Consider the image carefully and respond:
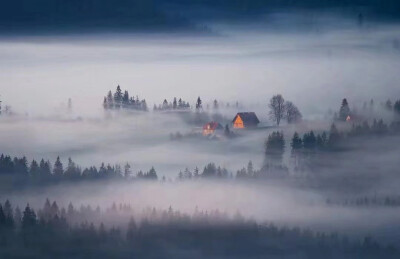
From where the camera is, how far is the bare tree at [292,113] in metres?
5.63

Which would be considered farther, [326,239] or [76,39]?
[76,39]

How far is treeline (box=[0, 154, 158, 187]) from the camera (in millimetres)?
5711

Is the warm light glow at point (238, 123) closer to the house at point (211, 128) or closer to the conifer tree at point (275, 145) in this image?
the house at point (211, 128)

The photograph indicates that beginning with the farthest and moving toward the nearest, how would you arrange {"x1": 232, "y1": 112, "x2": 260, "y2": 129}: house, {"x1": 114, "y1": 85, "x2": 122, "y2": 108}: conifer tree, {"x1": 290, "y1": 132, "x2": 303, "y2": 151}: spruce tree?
1. {"x1": 114, "y1": 85, "x2": 122, "y2": 108}: conifer tree
2. {"x1": 290, "y1": 132, "x2": 303, "y2": 151}: spruce tree
3. {"x1": 232, "y1": 112, "x2": 260, "y2": 129}: house

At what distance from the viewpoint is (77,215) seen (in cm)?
576

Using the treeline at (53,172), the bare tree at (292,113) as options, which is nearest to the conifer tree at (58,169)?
the treeline at (53,172)

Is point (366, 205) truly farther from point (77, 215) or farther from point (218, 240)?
point (77, 215)

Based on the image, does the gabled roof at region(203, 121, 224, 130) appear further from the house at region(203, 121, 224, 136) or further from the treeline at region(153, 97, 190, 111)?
the treeline at region(153, 97, 190, 111)

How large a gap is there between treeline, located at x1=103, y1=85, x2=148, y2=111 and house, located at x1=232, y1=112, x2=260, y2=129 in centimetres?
68

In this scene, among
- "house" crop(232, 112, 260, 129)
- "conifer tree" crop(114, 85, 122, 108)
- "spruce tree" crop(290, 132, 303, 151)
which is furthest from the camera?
"conifer tree" crop(114, 85, 122, 108)

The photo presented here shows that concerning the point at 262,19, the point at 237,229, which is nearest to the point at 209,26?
the point at 262,19

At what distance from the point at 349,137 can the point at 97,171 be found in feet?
6.17

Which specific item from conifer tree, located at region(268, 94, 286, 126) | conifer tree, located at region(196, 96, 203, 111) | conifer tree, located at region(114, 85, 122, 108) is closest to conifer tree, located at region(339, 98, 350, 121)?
conifer tree, located at region(268, 94, 286, 126)

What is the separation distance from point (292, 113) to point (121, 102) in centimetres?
127
